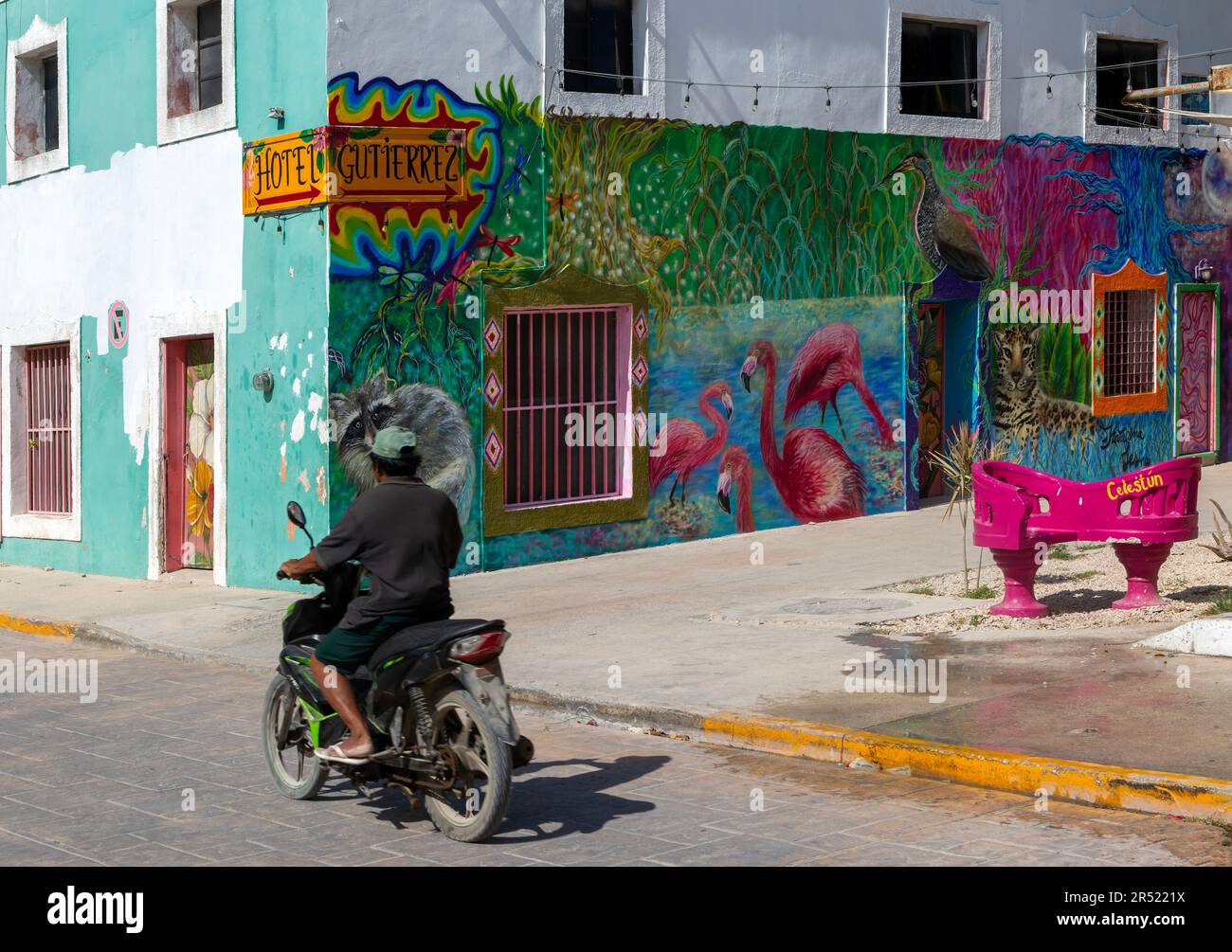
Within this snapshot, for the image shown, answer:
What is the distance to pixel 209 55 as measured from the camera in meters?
15.4

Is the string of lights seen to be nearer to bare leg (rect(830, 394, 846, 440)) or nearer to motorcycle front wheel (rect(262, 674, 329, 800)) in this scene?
bare leg (rect(830, 394, 846, 440))

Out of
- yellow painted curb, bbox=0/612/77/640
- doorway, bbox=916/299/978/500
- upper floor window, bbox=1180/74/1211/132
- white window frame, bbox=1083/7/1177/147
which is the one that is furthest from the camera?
upper floor window, bbox=1180/74/1211/132

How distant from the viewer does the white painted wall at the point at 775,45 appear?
1415 cm

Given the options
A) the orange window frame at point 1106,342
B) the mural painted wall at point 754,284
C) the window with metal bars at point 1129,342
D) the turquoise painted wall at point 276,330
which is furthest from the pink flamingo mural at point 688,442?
the window with metal bars at point 1129,342

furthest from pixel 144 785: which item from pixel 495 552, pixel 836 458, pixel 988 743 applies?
pixel 836 458

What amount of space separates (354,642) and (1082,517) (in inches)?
221

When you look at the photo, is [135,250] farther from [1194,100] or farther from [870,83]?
[1194,100]

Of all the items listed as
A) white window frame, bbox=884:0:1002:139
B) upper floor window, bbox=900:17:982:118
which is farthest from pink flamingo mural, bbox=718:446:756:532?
upper floor window, bbox=900:17:982:118

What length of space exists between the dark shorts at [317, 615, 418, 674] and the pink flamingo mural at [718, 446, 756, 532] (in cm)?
970

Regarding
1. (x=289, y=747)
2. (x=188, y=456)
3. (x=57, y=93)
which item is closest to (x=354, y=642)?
(x=289, y=747)

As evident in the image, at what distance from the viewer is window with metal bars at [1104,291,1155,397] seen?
796 inches

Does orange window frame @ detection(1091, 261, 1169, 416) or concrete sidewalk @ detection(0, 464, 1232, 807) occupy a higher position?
orange window frame @ detection(1091, 261, 1169, 416)
